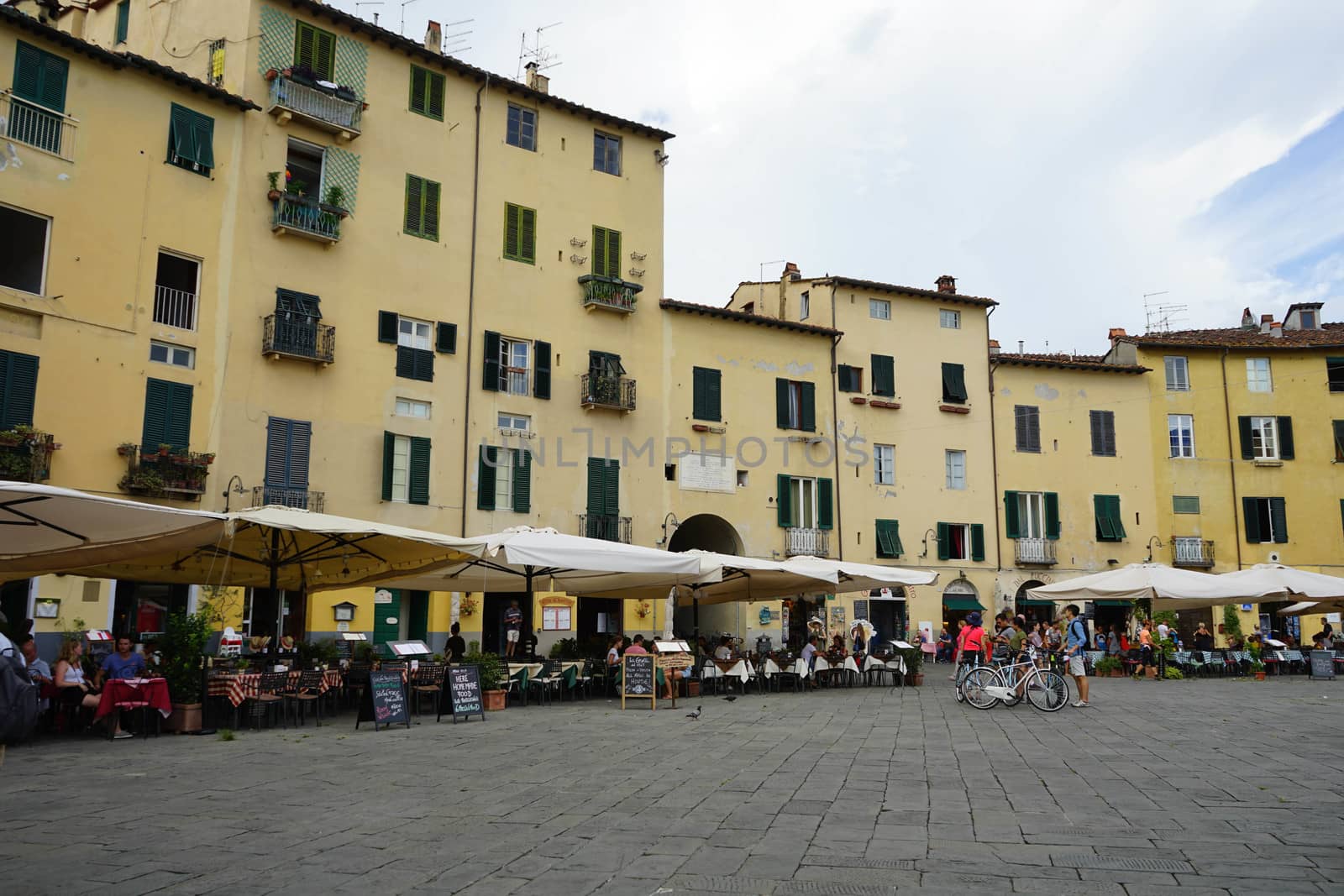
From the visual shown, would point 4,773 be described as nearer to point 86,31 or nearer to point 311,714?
point 311,714

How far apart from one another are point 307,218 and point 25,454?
26.2ft

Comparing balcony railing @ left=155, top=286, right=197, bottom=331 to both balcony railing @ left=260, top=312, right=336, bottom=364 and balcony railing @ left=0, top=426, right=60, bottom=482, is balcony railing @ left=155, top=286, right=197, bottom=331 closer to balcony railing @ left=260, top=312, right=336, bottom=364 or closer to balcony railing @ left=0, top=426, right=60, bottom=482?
balcony railing @ left=260, top=312, right=336, bottom=364

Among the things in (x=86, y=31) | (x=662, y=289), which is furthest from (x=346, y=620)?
(x=86, y=31)

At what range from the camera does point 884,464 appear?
111 feet

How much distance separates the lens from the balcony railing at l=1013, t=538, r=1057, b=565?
34969 mm

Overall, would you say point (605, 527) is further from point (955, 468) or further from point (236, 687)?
point (236, 687)

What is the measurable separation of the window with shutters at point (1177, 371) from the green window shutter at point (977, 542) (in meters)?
9.68

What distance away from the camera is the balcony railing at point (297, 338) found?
2250 cm

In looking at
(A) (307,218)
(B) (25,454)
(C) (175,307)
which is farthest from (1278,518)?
(B) (25,454)

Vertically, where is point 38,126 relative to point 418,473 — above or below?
above

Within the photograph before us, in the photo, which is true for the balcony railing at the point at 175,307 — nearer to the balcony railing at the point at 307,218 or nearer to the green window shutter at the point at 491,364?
the balcony railing at the point at 307,218

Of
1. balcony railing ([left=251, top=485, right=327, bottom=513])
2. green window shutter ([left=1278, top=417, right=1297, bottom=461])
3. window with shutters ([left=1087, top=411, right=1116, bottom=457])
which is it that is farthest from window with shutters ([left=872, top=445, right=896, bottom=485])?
balcony railing ([left=251, top=485, right=327, bottom=513])

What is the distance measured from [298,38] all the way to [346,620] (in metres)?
13.4

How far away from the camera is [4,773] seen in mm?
9398
